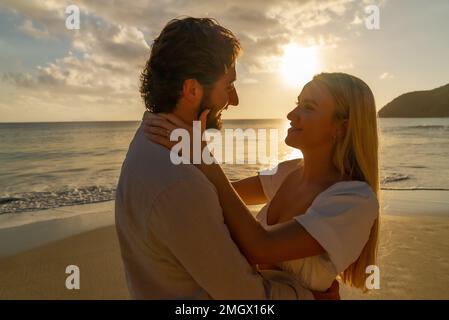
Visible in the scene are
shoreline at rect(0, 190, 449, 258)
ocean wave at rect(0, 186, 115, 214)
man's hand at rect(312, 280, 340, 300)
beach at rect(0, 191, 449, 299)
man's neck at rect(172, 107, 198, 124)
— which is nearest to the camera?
man's neck at rect(172, 107, 198, 124)

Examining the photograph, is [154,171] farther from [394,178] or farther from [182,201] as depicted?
[394,178]

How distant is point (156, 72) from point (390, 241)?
20.8 ft

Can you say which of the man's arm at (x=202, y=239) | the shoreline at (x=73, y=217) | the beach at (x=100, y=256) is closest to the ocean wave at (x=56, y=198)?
the shoreline at (x=73, y=217)

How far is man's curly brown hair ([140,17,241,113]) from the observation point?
1949 millimetres

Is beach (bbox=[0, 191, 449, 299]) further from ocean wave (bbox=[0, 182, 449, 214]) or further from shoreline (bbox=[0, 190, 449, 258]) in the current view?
ocean wave (bbox=[0, 182, 449, 214])

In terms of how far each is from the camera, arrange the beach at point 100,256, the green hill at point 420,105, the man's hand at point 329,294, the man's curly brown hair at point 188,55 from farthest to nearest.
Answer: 1. the green hill at point 420,105
2. the beach at point 100,256
3. the man's hand at point 329,294
4. the man's curly brown hair at point 188,55

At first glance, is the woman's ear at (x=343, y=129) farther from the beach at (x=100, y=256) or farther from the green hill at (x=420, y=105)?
the green hill at (x=420, y=105)

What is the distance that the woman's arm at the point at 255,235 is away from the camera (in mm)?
1996

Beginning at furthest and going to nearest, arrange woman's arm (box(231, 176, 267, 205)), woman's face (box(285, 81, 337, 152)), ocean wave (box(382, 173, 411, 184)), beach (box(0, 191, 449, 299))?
ocean wave (box(382, 173, 411, 184)) < beach (box(0, 191, 449, 299)) < woman's arm (box(231, 176, 267, 205)) < woman's face (box(285, 81, 337, 152))

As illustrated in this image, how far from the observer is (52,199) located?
12.3 meters

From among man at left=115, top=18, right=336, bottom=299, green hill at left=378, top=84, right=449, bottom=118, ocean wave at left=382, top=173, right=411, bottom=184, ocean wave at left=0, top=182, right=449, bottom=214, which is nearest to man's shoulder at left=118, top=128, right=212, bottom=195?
man at left=115, top=18, right=336, bottom=299
